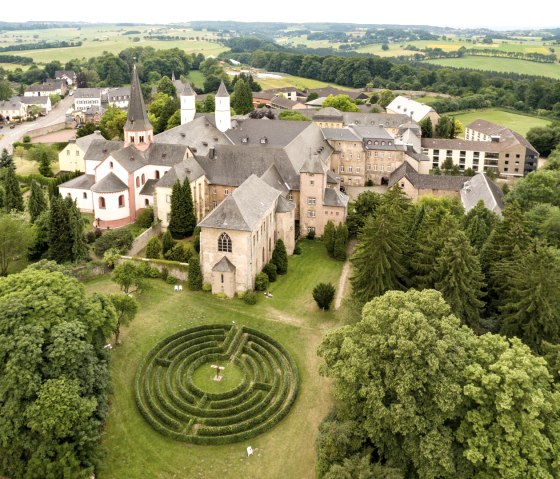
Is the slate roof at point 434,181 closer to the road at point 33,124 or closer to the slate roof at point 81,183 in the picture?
the slate roof at point 81,183

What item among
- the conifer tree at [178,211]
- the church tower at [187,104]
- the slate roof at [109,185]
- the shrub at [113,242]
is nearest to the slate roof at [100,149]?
the slate roof at [109,185]

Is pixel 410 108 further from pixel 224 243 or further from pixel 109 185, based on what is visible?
pixel 224 243

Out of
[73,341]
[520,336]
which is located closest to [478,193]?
[520,336]

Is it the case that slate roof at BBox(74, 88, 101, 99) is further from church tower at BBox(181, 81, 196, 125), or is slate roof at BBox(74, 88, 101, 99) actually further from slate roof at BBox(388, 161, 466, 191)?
slate roof at BBox(388, 161, 466, 191)

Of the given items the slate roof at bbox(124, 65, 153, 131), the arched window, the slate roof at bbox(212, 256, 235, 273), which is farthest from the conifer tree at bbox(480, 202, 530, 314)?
the slate roof at bbox(124, 65, 153, 131)

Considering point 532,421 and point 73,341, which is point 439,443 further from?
point 73,341

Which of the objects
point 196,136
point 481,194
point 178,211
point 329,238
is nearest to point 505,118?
point 481,194
